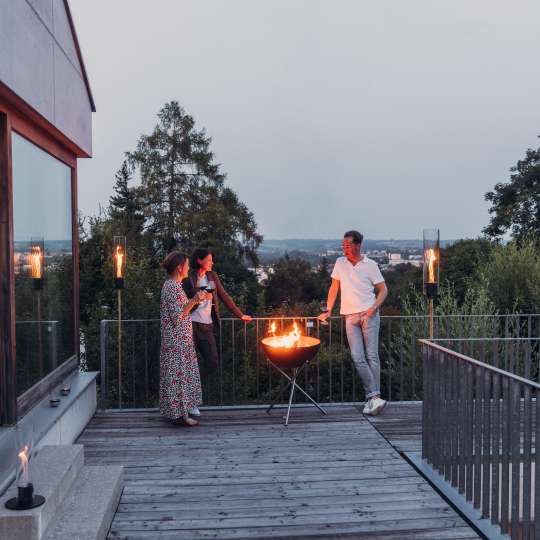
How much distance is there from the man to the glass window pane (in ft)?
7.76

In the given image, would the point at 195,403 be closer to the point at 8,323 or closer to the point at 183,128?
the point at 8,323

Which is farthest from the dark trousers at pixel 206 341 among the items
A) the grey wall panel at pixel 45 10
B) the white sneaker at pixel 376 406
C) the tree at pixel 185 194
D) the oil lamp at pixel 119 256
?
the tree at pixel 185 194

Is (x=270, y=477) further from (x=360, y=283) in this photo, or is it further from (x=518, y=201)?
(x=518, y=201)

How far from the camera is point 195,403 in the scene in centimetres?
559

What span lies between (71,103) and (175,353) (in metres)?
2.36

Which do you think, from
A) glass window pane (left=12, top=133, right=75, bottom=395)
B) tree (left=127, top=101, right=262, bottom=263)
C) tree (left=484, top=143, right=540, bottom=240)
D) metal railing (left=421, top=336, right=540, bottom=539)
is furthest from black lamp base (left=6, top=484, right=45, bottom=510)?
tree (left=127, top=101, right=262, bottom=263)

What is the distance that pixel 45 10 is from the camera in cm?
461

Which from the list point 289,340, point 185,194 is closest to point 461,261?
point 289,340

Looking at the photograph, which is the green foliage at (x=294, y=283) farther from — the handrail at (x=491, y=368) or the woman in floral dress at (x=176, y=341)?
the handrail at (x=491, y=368)

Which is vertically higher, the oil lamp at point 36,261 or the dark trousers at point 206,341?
the oil lamp at point 36,261

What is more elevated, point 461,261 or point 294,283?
point 461,261

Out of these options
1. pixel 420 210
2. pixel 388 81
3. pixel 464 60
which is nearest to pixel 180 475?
pixel 464 60

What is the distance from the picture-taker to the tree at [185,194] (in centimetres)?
2906

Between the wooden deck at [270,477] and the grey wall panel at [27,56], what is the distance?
259 cm
